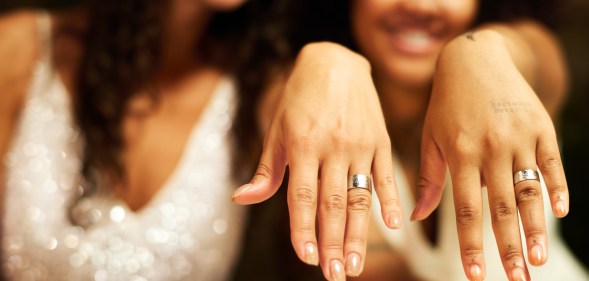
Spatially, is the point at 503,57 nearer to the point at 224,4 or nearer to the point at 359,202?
the point at 359,202

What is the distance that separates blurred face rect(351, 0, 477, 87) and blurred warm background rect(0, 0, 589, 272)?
267mm

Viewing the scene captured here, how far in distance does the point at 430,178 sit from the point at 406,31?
235 millimetres

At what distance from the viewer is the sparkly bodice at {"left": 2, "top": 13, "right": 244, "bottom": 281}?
0.84 metres

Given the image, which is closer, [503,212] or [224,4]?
[503,212]

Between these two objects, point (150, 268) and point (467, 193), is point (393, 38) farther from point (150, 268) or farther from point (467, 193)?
point (150, 268)

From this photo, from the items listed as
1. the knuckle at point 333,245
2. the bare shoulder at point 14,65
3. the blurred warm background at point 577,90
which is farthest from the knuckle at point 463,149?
the bare shoulder at point 14,65

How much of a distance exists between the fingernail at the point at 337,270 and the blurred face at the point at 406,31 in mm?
212

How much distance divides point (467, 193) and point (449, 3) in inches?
10.5

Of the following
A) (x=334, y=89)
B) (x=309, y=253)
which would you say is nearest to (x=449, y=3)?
(x=334, y=89)

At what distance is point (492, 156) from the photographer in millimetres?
386

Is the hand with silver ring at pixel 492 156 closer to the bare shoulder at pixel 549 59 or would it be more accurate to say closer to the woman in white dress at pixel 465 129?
the woman in white dress at pixel 465 129

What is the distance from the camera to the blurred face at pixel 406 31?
54cm

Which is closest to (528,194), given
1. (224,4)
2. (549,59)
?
(549,59)

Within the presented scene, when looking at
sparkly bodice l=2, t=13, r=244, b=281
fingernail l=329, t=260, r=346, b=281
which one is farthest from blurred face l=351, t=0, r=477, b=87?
sparkly bodice l=2, t=13, r=244, b=281
